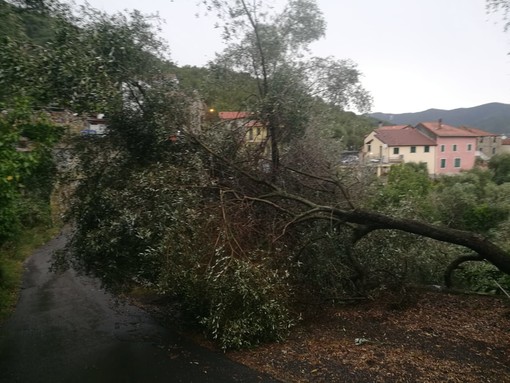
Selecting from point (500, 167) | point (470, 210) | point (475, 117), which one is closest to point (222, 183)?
point (470, 210)

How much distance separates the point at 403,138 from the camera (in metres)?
47.2

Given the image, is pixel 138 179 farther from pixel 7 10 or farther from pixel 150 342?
pixel 7 10

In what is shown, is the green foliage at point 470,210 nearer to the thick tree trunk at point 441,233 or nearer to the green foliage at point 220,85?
the thick tree trunk at point 441,233

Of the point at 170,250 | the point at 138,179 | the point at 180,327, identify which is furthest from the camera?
the point at 180,327

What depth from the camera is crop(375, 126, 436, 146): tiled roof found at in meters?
46.0

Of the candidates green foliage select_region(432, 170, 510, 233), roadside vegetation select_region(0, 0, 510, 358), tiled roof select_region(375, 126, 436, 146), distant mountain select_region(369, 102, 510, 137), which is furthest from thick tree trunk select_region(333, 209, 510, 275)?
distant mountain select_region(369, 102, 510, 137)

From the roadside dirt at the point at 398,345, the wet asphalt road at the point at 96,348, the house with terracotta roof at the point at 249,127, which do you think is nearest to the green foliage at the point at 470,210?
the roadside dirt at the point at 398,345

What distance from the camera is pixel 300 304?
7484 mm

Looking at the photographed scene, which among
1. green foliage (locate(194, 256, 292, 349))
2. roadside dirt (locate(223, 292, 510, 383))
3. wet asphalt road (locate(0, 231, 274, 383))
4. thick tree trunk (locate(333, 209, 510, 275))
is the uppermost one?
thick tree trunk (locate(333, 209, 510, 275))

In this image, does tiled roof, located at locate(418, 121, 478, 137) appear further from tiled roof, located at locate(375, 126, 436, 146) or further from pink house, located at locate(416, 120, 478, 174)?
tiled roof, located at locate(375, 126, 436, 146)

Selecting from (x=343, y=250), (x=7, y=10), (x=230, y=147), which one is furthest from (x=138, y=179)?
(x=343, y=250)

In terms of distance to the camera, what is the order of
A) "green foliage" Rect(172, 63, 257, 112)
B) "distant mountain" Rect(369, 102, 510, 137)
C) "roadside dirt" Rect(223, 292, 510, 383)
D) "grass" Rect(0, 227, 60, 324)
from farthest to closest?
"distant mountain" Rect(369, 102, 510, 137), "grass" Rect(0, 227, 60, 324), "green foliage" Rect(172, 63, 257, 112), "roadside dirt" Rect(223, 292, 510, 383)

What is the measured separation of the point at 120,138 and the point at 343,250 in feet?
17.2

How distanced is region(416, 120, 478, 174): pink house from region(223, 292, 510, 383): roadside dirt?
4385 cm
